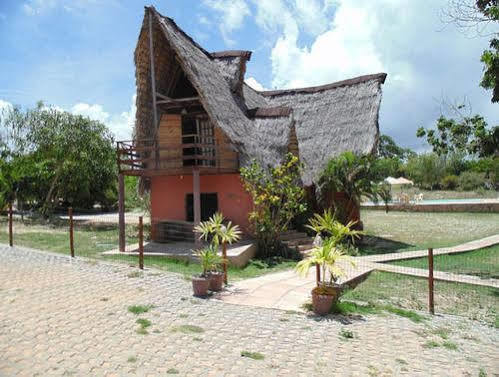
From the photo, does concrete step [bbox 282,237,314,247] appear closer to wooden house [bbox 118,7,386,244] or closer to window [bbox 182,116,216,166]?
wooden house [bbox 118,7,386,244]

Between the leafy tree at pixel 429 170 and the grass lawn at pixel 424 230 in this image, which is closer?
the grass lawn at pixel 424 230

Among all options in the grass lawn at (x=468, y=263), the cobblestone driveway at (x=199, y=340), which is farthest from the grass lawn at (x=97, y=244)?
the grass lawn at (x=468, y=263)

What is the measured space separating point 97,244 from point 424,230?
498 inches

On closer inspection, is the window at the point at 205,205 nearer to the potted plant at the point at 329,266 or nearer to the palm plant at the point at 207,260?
the palm plant at the point at 207,260

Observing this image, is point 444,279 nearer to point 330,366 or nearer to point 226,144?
point 330,366

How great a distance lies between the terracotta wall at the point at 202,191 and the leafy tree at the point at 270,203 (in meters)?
0.95

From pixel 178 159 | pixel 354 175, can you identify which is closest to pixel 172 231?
pixel 178 159

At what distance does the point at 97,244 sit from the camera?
536 inches

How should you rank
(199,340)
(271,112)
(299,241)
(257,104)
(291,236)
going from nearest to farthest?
(199,340) < (299,241) < (291,236) < (271,112) < (257,104)

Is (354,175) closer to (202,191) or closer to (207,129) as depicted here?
(202,191)

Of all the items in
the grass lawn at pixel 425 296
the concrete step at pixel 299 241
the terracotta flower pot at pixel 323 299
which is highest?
the concrete step at pixel 299 241

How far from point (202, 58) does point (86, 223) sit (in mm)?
10671

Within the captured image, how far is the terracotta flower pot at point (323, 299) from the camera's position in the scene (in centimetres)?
654

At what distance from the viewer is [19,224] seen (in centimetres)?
1917
